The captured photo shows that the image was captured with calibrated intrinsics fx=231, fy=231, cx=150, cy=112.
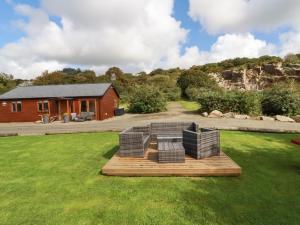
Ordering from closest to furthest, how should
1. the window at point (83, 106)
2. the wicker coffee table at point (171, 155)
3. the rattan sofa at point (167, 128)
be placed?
the wicker coffee table at point (171, 155) < the rattan sofa at point (167, 128) < the window at point (83, 106)

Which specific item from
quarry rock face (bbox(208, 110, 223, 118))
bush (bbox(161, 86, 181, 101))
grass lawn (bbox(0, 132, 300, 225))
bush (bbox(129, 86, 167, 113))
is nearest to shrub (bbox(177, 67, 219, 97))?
bush (bbox(161, 86, 181, 101))

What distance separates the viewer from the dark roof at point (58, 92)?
23672 mm

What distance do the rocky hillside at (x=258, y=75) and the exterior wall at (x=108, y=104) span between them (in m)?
31.7

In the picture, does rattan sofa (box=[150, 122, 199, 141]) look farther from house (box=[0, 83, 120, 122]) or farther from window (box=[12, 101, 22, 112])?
window (box=[12, 101, 22, 112])

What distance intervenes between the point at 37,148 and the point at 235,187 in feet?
28.6

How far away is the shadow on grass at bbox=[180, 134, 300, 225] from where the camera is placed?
427 cm

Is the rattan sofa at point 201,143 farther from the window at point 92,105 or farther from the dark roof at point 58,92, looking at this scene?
the window at point 92,105

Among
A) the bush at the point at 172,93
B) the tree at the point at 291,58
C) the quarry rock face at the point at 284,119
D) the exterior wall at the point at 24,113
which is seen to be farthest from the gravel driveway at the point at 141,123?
the tree at the point at 291,58

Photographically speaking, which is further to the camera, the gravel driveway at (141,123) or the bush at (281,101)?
the bush at (281,101)

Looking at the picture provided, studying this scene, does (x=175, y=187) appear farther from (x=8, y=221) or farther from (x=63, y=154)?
(x=63, y=154)

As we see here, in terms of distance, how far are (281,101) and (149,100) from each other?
13277mm

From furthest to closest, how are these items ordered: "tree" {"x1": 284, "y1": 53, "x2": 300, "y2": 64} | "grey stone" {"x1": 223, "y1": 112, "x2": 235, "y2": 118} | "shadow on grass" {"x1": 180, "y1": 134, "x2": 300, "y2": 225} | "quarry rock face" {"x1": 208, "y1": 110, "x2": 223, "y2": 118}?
"tree" {"x1": 284, "y1": 53, "x2": 300, "y2": 64}, "quarry rock face" {"x1": 208, "y1": 110, "x2": 223, "y2": 118}, "grey stone" {"x1": 223, "y1": 112, "x2": 235, "y2": 118}, "shadow on grass" {"x1": 180, "y1": 134, "x2": 300, "y2": 225}

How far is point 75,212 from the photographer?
4.57 meters

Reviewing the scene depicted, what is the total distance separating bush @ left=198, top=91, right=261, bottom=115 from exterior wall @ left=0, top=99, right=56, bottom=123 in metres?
15.8
